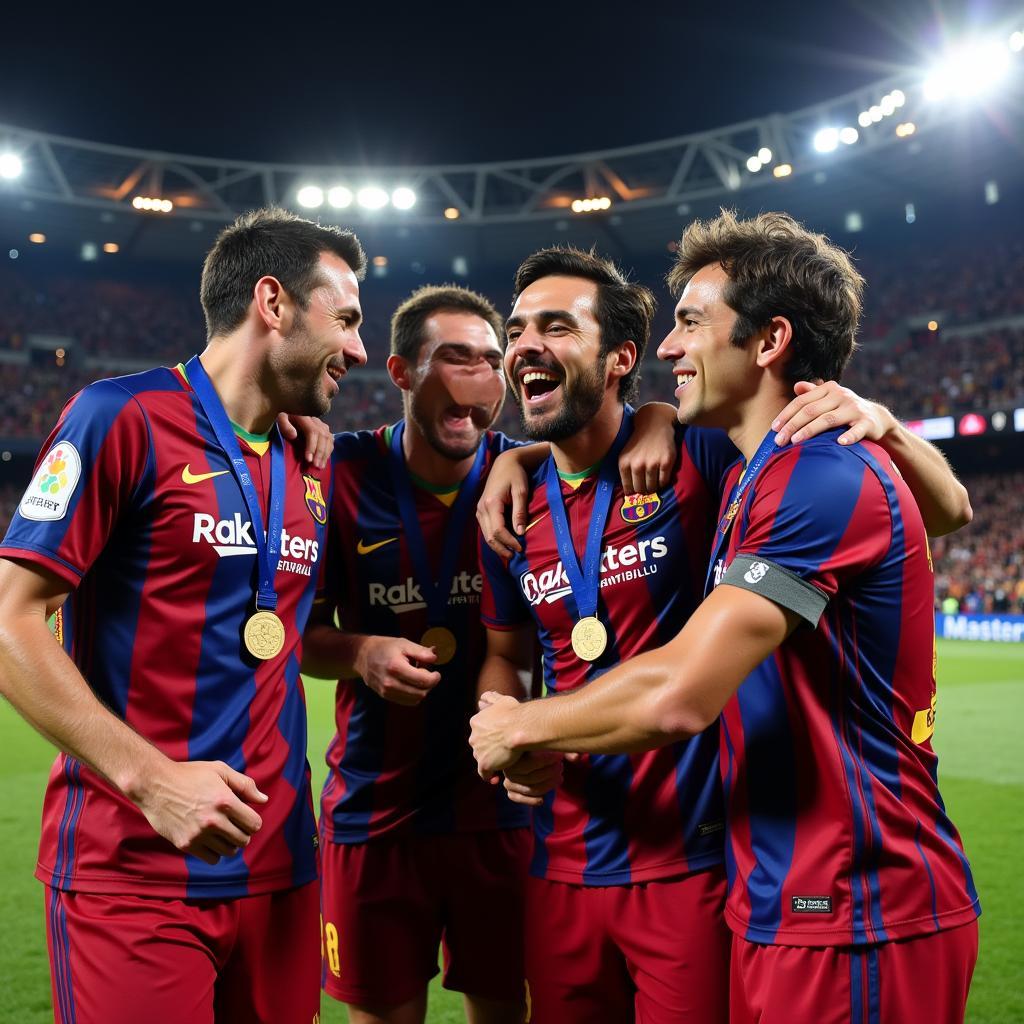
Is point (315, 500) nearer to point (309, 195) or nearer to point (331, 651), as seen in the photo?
point (331, 651)

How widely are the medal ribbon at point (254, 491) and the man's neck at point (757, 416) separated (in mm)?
1261

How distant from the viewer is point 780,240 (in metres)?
2.61

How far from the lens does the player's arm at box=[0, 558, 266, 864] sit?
211cm

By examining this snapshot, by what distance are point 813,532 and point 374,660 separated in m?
1.47

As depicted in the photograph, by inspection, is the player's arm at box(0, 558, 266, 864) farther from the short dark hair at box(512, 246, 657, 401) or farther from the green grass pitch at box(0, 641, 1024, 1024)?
the green grass pitch at box(0, 641, 1024, 1024)

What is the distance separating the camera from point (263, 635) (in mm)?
2598

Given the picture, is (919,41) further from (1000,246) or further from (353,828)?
(353,828)

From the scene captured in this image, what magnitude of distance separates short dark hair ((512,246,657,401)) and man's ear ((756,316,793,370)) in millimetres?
770

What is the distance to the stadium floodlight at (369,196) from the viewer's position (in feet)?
111

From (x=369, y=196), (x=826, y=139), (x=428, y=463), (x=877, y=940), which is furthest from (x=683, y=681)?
(x=369, y=196)

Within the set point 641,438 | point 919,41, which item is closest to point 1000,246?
point 919,41

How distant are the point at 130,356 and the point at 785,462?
3715 centimetres

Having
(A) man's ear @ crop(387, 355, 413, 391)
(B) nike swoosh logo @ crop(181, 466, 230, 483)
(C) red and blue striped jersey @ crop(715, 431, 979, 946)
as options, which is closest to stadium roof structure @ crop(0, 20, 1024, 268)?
(A) man's ear @ crop(387, 355, 413, 391)

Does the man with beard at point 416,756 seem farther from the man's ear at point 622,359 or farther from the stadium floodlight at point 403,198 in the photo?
the stadium floodlight at point 403,198
